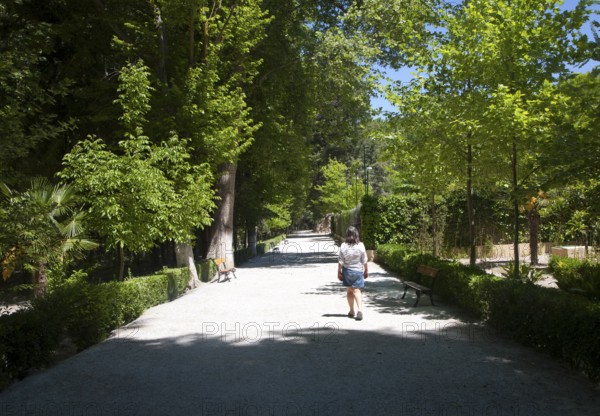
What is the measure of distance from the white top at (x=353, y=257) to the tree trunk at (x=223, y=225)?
10.6m

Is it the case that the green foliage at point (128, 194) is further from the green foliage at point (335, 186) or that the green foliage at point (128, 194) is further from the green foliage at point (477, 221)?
the green foliage at point (335, 186)

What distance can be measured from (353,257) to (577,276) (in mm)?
6045

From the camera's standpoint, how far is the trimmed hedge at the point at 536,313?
16.8 feet

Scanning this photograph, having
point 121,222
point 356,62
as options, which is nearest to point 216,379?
point 121,222

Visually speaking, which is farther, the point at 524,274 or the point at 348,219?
the point at 348,219

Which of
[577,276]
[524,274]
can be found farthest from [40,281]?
[577,276]

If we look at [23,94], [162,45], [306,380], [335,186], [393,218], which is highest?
[162,45]

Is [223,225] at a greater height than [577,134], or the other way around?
[577,134]

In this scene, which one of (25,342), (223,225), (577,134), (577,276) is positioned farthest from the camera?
(223,225)

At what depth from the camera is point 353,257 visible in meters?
9.04

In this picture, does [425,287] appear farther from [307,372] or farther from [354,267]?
[307,372]

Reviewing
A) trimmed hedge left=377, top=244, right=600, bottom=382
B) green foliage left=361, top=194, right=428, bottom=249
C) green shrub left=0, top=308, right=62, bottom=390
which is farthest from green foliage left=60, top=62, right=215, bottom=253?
green foliage left=361, top=194, right=428, bottom=249

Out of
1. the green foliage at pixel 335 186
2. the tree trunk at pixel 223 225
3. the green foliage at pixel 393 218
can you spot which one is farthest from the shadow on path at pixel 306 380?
the green foliage at pixel 335 186

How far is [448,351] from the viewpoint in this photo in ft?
21.8
